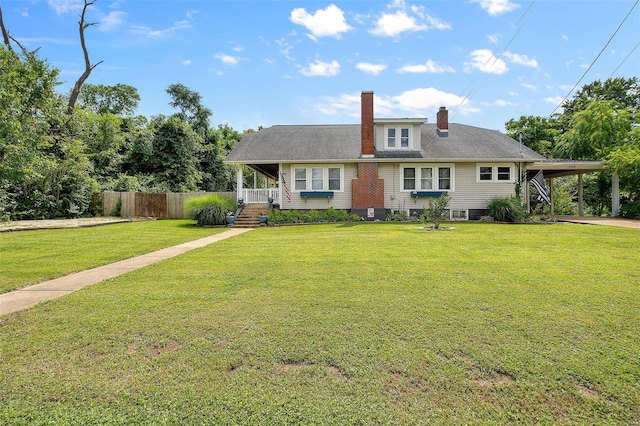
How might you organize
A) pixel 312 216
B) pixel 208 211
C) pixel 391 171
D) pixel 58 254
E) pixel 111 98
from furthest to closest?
pixel 111 98 < pixel 391 171 < pixel 312 216 < pixel 208 211 < pixel 58 254

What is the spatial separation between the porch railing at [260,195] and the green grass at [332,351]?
13657 millimetres

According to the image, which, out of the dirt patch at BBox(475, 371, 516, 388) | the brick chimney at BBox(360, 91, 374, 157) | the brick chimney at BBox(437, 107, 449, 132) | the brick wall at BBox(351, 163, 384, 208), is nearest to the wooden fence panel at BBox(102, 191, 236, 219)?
the brick wall at BBox(351, 163, 384, 208)

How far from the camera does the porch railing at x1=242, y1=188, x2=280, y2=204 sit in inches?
755

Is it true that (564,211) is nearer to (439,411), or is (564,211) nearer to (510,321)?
(510,321)

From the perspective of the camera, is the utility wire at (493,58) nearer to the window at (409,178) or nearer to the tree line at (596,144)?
the tree line at (596,144)

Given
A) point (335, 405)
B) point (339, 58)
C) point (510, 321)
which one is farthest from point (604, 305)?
point (339, 58)

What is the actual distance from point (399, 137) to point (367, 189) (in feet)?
11.7

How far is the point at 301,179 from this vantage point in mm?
19062

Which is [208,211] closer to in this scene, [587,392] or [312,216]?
[312,216]

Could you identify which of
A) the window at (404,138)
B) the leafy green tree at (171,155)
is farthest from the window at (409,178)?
the leafy green tree at (171,155)

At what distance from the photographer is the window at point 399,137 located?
19125 millimetres

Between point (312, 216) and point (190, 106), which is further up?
point (190, 106)

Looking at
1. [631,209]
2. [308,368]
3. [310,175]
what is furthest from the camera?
[310,175]

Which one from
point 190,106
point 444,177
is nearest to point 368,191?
point 444,177
